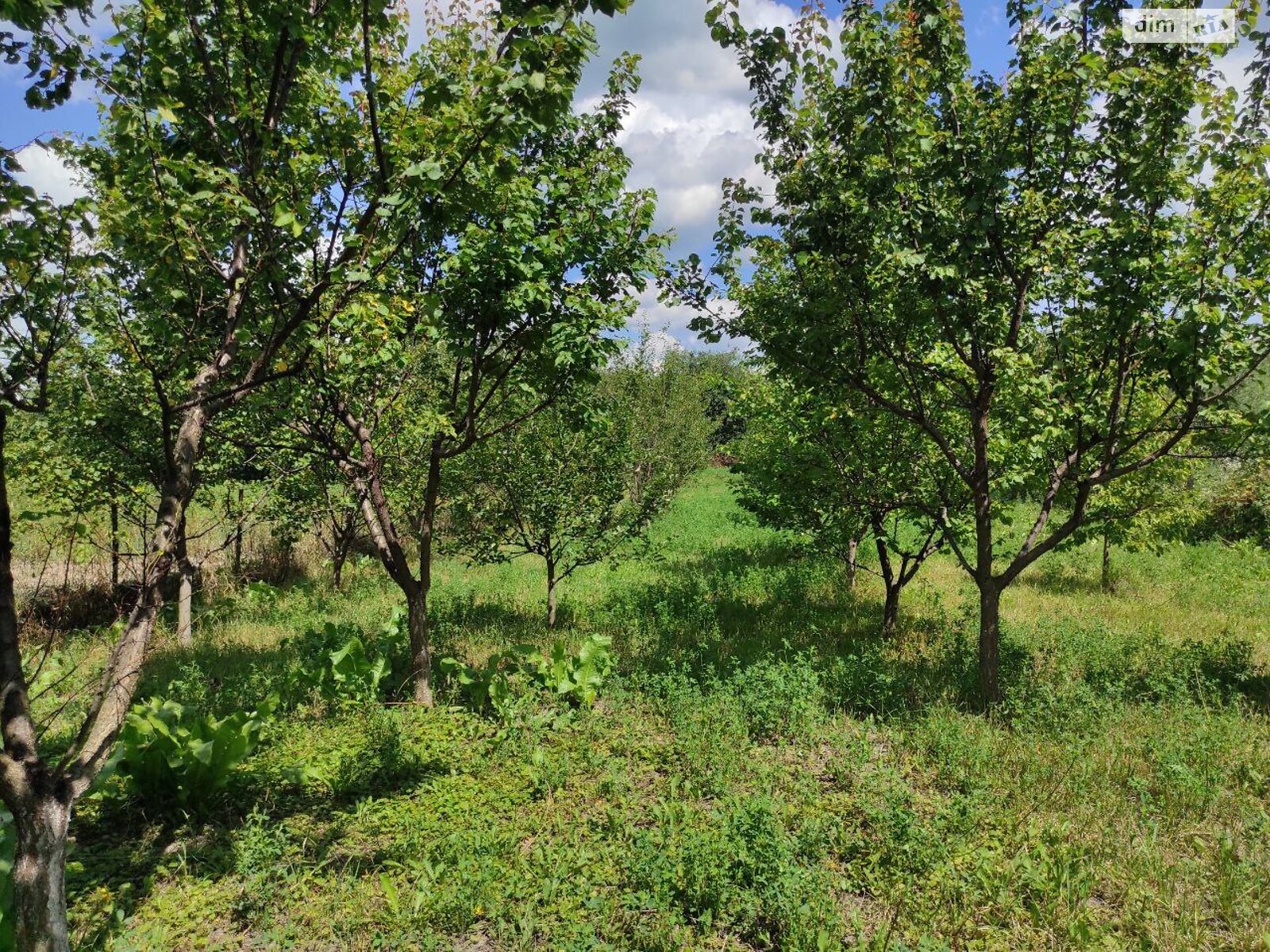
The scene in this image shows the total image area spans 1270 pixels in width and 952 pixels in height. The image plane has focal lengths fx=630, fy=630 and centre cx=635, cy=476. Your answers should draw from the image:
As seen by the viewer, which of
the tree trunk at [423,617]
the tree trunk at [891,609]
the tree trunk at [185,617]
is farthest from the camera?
the tree trunk at [185,617]

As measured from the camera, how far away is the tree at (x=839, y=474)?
7.59 meters

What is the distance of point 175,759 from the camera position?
4.74 m

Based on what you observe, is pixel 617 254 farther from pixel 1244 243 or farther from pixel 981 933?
pixel 981 933

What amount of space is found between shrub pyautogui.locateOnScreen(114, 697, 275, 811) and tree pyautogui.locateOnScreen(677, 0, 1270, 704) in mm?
5472

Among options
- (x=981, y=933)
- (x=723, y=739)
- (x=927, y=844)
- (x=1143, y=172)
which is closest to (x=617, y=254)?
(x=1143, y=172)

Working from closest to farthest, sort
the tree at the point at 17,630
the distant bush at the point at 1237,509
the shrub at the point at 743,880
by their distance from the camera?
the tree at the point at 17,630, the shrub at the point at 743,880, the distant bush at the point at 1237,509

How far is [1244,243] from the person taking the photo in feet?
15.4

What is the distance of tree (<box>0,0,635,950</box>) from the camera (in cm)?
247

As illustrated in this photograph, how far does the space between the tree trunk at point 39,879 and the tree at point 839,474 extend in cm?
635

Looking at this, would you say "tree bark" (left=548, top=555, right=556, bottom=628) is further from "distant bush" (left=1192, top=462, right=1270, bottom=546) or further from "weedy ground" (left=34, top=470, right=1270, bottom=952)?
"distant bush" (left=1192, top=462, right=1270, bottom=546)

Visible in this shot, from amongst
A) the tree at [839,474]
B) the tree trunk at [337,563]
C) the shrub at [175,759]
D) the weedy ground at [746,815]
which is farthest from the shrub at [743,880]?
the tree trunk at [337,563]

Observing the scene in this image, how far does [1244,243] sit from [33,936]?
8.02 m

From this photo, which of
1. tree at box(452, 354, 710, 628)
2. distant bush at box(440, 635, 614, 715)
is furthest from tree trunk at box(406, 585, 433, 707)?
tree at box(452, 354, 710, 628)

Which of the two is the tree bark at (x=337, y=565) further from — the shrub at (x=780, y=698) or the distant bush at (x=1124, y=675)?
the distant bush at (x=1124, y=675)
